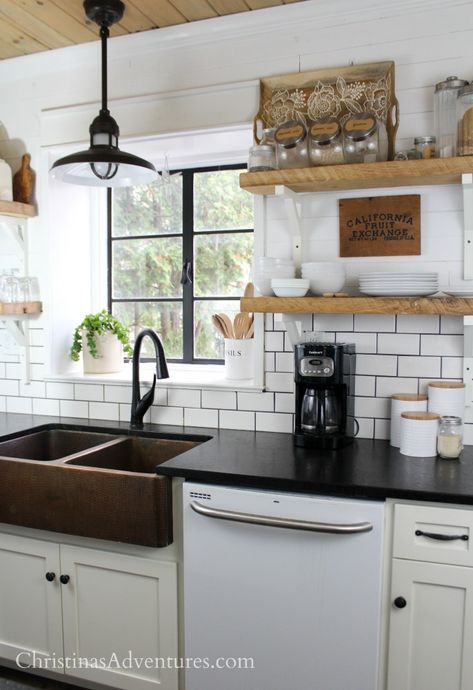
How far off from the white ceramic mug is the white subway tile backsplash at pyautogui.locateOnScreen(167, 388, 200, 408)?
0.17 meters

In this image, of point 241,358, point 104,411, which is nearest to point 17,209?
point 104,411

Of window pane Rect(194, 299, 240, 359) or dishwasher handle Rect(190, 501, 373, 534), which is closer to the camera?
dishwasher handle Rect(190, 501, 373, 534)

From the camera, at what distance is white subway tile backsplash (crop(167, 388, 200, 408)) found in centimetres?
250


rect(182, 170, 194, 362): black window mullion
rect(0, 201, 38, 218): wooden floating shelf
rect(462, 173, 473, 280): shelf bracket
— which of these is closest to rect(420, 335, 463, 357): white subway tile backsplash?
rect(462, 173, 473, 280): shelf bracket

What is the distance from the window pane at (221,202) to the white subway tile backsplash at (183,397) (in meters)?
0.82

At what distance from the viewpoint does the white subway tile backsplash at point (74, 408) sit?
2725mm

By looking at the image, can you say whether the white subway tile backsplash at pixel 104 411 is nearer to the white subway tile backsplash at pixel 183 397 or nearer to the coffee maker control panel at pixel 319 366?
the white subway tile backsplash at pixel 183 397

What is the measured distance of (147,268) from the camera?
9.78ft

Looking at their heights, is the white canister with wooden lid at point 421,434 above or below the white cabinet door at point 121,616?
above

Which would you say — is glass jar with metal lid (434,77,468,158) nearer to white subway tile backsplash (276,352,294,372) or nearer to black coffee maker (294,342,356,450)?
black coffee maker (294,342,356,450)

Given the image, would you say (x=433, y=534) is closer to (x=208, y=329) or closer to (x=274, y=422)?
(x=274, y=422)

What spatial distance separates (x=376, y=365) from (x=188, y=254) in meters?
1.13

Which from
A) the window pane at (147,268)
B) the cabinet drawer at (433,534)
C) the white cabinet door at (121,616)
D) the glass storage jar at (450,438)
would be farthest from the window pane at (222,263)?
the cabinet drawer at (433,534)

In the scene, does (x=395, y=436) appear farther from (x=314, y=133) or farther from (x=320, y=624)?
(x=314, y=133)
